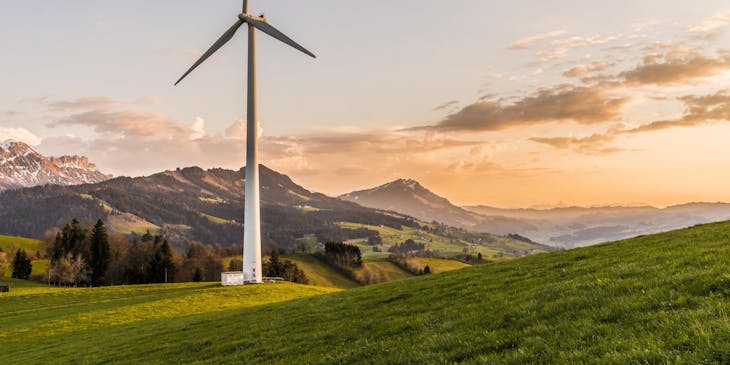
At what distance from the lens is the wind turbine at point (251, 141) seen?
75250 mm

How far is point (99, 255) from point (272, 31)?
109 metres

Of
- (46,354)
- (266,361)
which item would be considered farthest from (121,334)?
(266,361)

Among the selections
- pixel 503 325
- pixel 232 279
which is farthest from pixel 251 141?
pixel 503 325

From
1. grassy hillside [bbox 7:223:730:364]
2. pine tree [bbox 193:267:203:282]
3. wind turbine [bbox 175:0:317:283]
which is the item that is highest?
wind turbine [bbox 175:0:317:283]

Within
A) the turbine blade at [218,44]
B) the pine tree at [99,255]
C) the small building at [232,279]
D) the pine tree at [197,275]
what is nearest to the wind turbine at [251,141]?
the turbine blade at [218,44]

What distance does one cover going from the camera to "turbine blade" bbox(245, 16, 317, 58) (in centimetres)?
7312

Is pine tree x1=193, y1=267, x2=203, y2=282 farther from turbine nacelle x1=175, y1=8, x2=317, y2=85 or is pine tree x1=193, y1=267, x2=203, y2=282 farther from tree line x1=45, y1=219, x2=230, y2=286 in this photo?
turbine nacelle x1=175, y1=8, x2=317, y2=85

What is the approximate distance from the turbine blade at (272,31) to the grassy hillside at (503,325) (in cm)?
4618

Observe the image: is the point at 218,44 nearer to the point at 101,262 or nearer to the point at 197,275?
the point at 197,275

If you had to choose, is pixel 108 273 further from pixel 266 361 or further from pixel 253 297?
pixel 266 361

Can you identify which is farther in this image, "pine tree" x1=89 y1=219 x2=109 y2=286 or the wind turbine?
"pine tree" x1=89 y1=219 x2=109 y2=286

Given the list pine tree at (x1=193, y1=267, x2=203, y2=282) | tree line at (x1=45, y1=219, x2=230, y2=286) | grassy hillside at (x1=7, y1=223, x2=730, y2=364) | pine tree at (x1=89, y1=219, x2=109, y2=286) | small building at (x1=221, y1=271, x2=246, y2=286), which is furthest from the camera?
pine tree at (x1=193, y1=267, x2=203, y2=282)

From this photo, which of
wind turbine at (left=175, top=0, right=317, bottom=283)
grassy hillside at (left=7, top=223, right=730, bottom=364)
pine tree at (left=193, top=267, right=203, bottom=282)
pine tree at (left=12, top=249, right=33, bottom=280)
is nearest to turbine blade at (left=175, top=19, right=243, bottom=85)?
wind turbine at (left=175, top=0, right=317, bottom=283)

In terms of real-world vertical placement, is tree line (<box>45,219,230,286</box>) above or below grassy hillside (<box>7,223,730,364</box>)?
below
